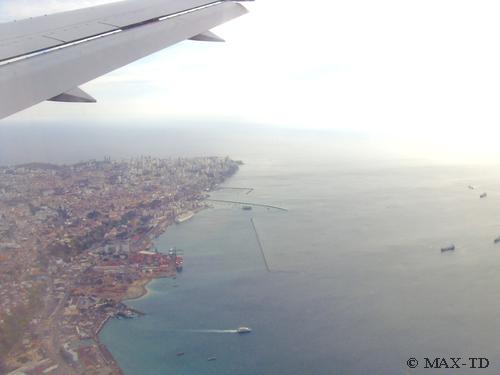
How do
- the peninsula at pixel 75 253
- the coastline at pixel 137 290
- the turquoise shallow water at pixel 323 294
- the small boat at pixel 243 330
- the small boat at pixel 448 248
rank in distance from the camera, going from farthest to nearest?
the small boat at pixel 448 248 < the coastline at pixel 137 290 < the small boat at pixel 243 330 < the turquoise shallow water at pixel 323 294 < the peninsula at pixel 75 253

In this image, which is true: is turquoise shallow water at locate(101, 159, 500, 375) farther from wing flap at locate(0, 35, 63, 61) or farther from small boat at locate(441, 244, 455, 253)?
wing flap at locate(0, 35, 63, 61)

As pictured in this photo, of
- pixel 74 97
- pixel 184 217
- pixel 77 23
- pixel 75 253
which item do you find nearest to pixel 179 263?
pixel 75 253

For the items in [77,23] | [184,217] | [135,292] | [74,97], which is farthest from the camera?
[184,217]

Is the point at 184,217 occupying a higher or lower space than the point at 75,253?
lower

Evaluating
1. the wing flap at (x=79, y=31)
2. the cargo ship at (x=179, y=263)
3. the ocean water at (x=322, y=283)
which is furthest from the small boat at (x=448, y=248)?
the wing flap at (x=79, y=31)

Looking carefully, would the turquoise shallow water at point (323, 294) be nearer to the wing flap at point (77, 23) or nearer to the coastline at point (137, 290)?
the coastline at point (137, 290)

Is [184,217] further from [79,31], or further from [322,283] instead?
[79,31]

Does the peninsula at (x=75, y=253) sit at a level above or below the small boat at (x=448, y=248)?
above
